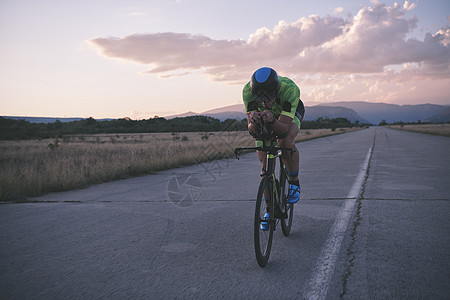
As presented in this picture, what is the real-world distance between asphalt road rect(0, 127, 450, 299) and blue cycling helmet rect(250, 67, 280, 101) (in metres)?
1.64

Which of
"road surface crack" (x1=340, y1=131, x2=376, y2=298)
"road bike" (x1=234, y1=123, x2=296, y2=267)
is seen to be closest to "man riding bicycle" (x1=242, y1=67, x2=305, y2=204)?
"road bike" (x1=234, y1=123, x2=296, y2=267)

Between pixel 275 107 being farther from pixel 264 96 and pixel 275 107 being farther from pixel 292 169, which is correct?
pixel 292 169

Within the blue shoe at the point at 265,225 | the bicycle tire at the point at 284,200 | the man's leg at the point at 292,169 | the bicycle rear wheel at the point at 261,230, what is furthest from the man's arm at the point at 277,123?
the blue shoe at the point at 265,225

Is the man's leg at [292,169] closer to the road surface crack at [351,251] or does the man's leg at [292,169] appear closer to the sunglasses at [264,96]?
the sunglasses at [264,96]

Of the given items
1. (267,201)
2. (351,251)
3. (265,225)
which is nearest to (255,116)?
(267,201)

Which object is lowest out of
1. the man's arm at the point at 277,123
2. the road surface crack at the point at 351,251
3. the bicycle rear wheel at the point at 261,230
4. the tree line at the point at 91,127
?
the road surface crack at the point at 351,251

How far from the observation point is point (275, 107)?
3.82 m

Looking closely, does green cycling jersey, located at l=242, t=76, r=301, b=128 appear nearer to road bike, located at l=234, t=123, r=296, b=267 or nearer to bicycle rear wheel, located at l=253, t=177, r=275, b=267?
road bike, located at l=234, t=123, r=296, b=267

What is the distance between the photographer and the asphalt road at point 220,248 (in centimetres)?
264

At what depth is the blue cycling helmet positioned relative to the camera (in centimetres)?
314

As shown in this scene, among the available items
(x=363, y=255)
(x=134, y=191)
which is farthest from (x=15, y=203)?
(x=363, y=255)

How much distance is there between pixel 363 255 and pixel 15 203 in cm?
622

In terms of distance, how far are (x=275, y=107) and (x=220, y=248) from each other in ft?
5.62

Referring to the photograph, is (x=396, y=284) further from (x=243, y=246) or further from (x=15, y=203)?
(x=15, y=203)
